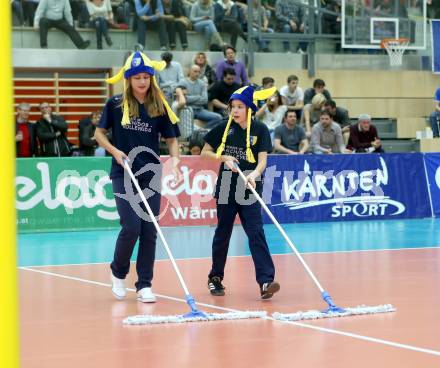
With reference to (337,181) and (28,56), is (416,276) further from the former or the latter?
(28,56)

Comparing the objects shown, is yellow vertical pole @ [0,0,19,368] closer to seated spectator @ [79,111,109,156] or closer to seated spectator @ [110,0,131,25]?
seated spectator @ [79,111,109,156]

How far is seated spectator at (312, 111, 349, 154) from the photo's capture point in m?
20.0

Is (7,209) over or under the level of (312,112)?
under

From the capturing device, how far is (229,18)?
24406 mm

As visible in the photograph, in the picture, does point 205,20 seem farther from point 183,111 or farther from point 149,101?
point 149,101

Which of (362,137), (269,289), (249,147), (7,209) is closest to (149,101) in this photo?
(249,147)

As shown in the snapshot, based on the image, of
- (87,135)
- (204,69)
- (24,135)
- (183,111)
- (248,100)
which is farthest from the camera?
(204,69)

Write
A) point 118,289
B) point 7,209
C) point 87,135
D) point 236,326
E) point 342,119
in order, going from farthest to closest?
1. point 342,119
2. point 87,135
3. point 118,289
4. point 236,326
5. point 7,209

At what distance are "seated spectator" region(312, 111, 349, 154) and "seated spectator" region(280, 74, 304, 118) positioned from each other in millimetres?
1957

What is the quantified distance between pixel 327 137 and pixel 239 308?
11587mm

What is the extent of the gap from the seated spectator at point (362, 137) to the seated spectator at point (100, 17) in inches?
249

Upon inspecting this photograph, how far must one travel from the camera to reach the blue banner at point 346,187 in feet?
61.4

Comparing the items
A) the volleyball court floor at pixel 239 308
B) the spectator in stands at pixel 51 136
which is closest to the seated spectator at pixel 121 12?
the spectator in stands at pixel 51 136

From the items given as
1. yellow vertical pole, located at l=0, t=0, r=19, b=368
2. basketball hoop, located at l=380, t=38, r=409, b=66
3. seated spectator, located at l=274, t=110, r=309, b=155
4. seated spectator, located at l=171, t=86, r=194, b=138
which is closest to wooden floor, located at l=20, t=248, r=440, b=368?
yellow vertical pole, located at l=0, t=0, r=19, b=368
